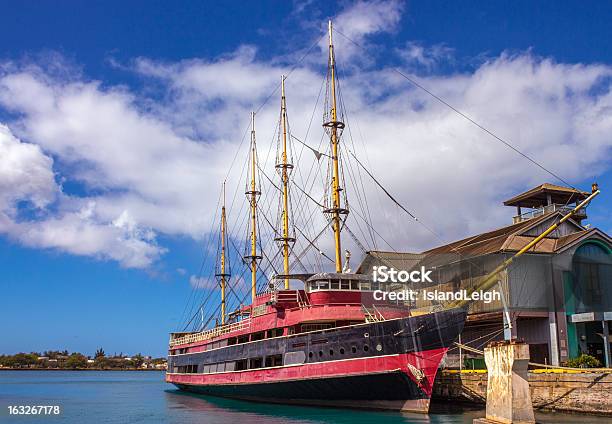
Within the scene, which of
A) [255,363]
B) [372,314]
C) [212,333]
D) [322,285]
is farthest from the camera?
[212,333]

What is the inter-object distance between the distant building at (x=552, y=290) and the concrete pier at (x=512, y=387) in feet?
57.2

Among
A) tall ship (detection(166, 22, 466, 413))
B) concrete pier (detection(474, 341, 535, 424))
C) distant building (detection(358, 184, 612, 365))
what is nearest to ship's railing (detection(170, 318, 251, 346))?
tall ship (detection(166, 22, 466, 413))

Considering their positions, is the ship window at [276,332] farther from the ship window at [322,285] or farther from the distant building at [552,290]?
the distant building at [552,290]

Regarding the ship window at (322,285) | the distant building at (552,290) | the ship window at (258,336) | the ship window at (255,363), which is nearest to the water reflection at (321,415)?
the ship window at (255,363)

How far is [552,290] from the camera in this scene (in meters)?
43.7

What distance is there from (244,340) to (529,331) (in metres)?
20.9

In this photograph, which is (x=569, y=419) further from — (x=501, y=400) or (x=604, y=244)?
(x=604, y=244)

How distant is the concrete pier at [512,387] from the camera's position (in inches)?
957

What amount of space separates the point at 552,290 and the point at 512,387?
70.9 ft

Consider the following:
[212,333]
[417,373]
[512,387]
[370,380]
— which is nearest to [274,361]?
[370,380]

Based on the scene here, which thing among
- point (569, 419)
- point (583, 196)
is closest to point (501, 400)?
point (569, 419)

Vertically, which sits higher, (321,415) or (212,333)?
(212,333)

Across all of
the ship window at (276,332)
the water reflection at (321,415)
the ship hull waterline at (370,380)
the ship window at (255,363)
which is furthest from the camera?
the ship window at (255,363)

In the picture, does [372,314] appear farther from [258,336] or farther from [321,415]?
[258,336]
